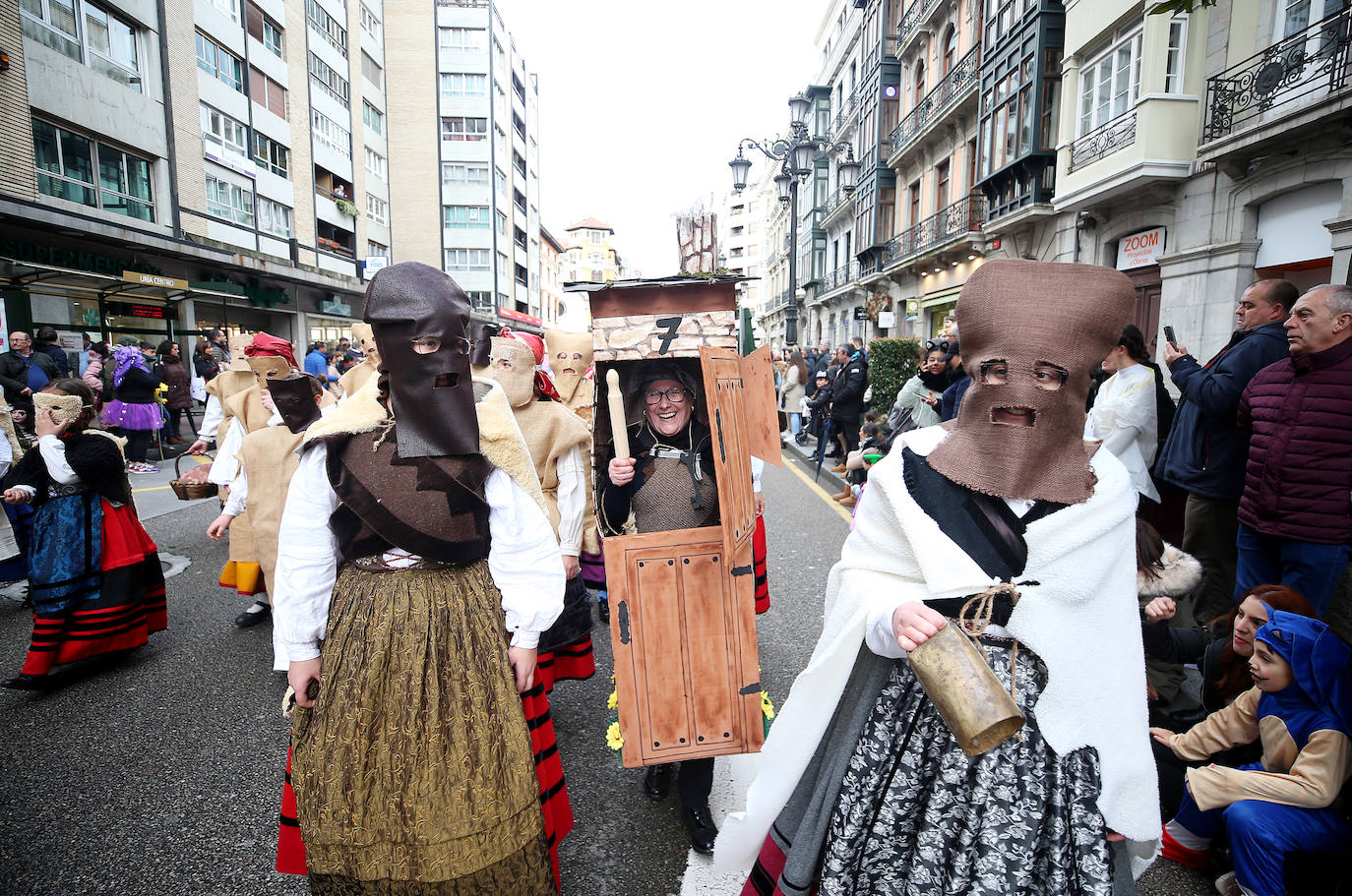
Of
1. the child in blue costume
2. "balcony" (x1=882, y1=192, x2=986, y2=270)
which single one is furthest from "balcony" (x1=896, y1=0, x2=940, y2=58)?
the child in blue costume

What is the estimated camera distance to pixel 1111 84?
43.9ft

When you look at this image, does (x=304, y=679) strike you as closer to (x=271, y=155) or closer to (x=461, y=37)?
(x=271, y=155)

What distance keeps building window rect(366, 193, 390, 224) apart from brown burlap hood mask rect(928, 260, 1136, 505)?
1510 inches

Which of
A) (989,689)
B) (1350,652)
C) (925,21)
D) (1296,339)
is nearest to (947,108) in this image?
(925,21)

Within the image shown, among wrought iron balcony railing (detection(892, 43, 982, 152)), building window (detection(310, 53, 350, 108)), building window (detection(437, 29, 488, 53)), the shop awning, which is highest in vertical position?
building window (detection(437, 29, 488, 53))

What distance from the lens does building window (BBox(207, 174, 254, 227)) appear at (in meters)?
22.3

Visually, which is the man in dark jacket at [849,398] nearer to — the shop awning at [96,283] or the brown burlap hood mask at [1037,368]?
the brown burlap hood mask at [1037,368]

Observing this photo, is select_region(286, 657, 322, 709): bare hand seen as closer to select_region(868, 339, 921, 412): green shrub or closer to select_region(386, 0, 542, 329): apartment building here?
select_region(868, 339, 921, 412): green shrub

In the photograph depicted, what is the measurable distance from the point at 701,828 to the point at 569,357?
3400 millimetres

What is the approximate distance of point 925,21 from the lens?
72.1 ft

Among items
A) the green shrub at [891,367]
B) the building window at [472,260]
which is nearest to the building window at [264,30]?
the building window at [472,260]

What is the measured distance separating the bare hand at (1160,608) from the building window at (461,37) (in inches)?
2015

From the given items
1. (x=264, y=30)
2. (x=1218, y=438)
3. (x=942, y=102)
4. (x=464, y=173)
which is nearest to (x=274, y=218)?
(x=264, y=30)

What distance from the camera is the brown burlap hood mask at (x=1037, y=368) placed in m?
1.77
